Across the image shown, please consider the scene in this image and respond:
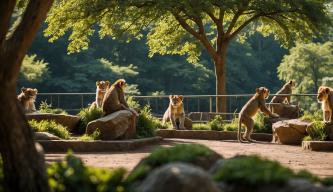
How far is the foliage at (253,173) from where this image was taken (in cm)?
688

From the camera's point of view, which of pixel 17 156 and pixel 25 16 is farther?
pixel 25 16

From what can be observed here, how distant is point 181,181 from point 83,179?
1250mm

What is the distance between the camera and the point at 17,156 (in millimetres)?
7703

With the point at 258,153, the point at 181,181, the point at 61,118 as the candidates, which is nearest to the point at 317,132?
the point at 258,153

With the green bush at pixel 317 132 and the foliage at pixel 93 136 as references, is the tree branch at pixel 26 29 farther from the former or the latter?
the green bush at pixel 317 132

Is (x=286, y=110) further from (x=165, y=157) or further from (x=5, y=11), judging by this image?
(x=5, y=11)

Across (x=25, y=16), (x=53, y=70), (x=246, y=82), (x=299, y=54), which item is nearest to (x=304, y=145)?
(x=25, y=16)

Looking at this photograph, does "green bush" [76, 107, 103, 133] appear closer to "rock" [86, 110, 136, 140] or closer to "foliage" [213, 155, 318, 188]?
"rock" [86, 110, 136, 140]

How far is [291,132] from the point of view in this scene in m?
19.8

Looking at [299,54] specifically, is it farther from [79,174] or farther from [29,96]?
[79,174]

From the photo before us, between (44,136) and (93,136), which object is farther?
(93,136)

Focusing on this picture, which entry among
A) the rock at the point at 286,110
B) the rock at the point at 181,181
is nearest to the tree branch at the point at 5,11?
the rock at the point at 181,181

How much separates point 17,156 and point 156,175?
1.83 metres

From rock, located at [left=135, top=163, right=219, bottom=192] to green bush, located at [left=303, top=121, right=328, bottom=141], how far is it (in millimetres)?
12145
